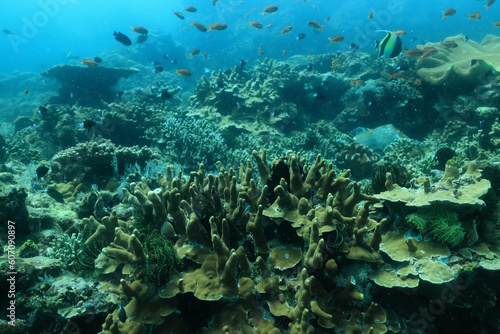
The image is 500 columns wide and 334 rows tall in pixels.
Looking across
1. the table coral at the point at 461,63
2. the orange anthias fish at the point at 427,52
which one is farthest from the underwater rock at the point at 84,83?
the table coral at the point at 461,63

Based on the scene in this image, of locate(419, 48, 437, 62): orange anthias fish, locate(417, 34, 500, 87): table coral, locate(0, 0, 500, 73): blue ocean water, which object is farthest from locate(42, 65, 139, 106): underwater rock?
locate(417, 34, 500, 87): table coral

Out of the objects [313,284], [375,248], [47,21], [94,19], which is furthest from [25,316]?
[47,21]

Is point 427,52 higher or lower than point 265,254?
higher

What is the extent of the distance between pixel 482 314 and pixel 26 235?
5831 mm

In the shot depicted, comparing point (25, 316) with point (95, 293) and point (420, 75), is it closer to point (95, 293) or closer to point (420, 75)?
point (95, 293)

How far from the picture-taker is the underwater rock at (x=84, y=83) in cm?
1408

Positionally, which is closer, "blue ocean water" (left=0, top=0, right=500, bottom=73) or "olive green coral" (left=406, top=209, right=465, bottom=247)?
"olive green coral" (left=406, top=209, right=465, bottom=247)

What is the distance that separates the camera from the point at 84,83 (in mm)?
14344

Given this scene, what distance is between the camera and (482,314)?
233cm

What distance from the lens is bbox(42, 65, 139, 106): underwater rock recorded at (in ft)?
46.2

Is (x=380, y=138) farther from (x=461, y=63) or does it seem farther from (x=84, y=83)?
(x=84, y=83)

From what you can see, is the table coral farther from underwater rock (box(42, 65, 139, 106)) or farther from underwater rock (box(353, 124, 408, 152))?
underwater rock (box(42, 65, 139, 106))

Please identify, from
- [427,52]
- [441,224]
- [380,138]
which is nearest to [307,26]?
[427,52]

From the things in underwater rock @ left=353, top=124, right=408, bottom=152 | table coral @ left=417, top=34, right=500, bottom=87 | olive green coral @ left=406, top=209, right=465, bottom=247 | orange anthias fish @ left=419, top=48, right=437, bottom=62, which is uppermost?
orange anthias fish @ left=419, top=48, right=437, bottom=62
